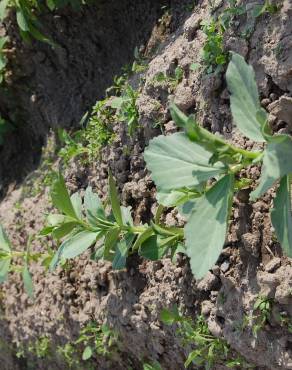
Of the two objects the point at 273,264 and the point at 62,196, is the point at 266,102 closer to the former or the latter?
the point at 273,264

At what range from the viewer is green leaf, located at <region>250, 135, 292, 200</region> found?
140 cm

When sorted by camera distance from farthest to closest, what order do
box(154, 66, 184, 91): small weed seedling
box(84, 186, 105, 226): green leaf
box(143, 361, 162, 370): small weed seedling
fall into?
box(143, 361, 162, 370): small weed seedling
box(154, 66, 184, 91): small weed seedling
box(84, 186, 105, 226): green leaf

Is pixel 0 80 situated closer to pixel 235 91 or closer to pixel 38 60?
pixel 38 60

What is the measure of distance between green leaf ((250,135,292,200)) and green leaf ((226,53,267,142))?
0.11 metres

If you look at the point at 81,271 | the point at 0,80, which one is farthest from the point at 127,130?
the point at 0,80

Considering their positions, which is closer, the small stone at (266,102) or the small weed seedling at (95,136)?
the small stone at (266,102)

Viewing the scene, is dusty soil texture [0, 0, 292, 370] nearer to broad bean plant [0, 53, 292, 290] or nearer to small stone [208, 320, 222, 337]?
small stone [208, 320, 222, 337]

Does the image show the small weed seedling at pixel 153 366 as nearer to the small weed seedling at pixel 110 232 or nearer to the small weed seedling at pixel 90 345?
the small weed seedling at pixel 90 345

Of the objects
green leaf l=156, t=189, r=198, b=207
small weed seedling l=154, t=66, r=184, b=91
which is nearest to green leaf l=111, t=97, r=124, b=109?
small weed seedling l=154, t=66, r=184, b=91

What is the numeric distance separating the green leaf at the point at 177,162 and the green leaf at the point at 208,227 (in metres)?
0.06

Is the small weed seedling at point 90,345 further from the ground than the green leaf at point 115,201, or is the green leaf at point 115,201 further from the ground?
the green leaf at point 115,201

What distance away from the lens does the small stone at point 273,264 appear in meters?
1.92

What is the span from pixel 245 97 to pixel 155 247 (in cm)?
70

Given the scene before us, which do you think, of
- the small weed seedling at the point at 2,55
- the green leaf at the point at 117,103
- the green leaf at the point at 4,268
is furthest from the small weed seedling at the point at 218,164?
the small weed seedling at the point at 2,55
